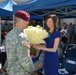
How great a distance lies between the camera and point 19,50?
2.98 meters

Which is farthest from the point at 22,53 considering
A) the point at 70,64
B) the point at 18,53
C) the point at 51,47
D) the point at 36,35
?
the point at 70,64

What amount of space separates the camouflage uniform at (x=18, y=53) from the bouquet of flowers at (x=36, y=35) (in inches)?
16.3

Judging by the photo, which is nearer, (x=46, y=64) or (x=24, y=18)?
(x=24, y=18)

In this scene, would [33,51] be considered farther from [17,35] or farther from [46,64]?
[17,35]

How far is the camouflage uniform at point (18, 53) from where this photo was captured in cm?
299

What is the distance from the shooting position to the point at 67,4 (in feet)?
15.2

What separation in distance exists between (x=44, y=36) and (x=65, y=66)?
1447mm

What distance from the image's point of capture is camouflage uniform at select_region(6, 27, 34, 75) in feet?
9.82

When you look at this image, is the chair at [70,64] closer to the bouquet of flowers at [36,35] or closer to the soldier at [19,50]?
the bouquet of flowers at [36,35]

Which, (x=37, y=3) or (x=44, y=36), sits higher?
(x=37, y=3)

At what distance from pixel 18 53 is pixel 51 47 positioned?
0.79 meters

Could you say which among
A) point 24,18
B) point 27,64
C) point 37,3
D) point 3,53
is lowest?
point 3,53

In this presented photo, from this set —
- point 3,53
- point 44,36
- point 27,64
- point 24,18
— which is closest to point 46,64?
point 44,36

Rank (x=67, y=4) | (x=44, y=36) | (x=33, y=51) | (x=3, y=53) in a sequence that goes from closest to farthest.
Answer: (x=44, y=36)
(x=67, y=4)
(x=33, y=51)
(x=3, y=53)
